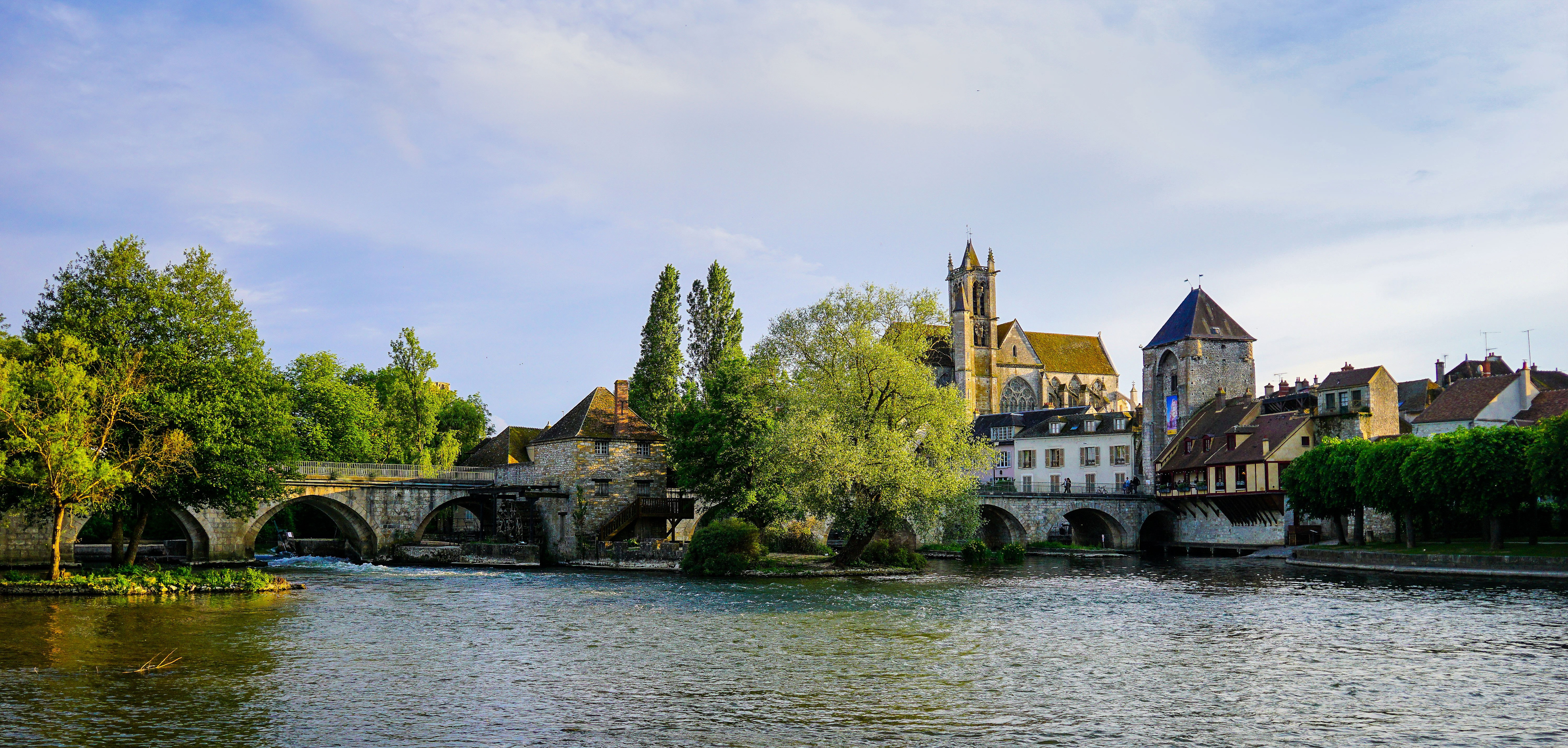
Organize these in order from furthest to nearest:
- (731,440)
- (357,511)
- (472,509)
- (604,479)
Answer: (472,509), (604,479), (357,511), (731,440)

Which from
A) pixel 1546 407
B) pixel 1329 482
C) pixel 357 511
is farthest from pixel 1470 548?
pixel 357 511

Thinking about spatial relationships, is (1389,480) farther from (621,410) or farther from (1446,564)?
(621,410)

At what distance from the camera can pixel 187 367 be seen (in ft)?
129

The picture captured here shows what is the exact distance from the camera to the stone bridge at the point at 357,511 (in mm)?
51281

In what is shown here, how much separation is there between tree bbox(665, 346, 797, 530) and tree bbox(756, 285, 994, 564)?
192 centimetres

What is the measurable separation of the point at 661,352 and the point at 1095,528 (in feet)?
109

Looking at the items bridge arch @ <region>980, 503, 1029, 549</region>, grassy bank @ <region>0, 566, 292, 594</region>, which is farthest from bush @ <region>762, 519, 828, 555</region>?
grassy bank @ <region>0, 566, 292, 594</region>

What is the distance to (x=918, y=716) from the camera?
1566 centimetres

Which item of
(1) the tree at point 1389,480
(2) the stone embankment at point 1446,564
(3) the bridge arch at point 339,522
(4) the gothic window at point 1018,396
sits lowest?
(2) the stone embankment at point 1446,564

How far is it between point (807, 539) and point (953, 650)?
106ft

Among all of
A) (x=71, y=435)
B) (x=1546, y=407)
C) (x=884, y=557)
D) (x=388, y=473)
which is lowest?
(x=884, y=557)

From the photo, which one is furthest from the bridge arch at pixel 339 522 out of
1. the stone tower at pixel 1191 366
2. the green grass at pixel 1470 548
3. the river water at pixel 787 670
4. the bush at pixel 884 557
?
the stone tower at pixel 1191 366

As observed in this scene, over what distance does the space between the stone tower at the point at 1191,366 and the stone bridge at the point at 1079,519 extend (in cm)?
652

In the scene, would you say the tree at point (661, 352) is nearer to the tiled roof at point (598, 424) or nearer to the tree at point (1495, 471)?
the tiled roof at point (598, 424)
